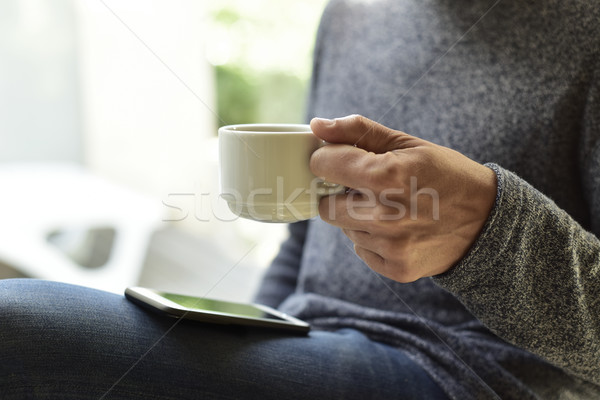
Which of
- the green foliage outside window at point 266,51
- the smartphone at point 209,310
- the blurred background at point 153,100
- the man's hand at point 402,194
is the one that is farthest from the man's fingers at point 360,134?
the green foliage outside window at point 266,51

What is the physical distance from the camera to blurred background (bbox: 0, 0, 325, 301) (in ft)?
8.16

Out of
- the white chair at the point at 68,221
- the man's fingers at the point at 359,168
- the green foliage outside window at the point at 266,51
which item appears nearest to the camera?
the man's fingers at the point at 359,168

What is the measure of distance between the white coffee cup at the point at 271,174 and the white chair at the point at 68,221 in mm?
1328

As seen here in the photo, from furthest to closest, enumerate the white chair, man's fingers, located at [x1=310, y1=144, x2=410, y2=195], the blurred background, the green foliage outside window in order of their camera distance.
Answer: the green foliage outside window → the blurred background → the white chair → man's fingers, located at [x1=310, y1=144, x2=410, y2=195]

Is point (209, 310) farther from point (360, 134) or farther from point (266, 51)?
point (266, 51)

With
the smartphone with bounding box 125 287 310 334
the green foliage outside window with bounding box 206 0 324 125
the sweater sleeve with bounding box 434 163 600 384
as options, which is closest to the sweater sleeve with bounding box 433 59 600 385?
the sweater sleeve with bounding box 434 163 600 384

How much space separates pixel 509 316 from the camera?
54 centimetres

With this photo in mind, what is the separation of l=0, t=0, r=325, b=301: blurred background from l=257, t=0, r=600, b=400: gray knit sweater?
1.43 meters

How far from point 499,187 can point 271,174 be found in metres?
0.21

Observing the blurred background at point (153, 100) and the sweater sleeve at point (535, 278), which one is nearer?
the sweater sleeve at point (535, 278)

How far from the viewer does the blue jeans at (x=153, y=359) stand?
49cm

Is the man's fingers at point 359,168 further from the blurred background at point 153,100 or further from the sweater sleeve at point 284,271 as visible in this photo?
the blurred background at point 153,100

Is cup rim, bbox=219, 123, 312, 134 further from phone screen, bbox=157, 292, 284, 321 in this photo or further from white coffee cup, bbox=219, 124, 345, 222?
phone screen, bbox=157, 292, 284, 321

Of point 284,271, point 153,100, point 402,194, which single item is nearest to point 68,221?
point 153,100
